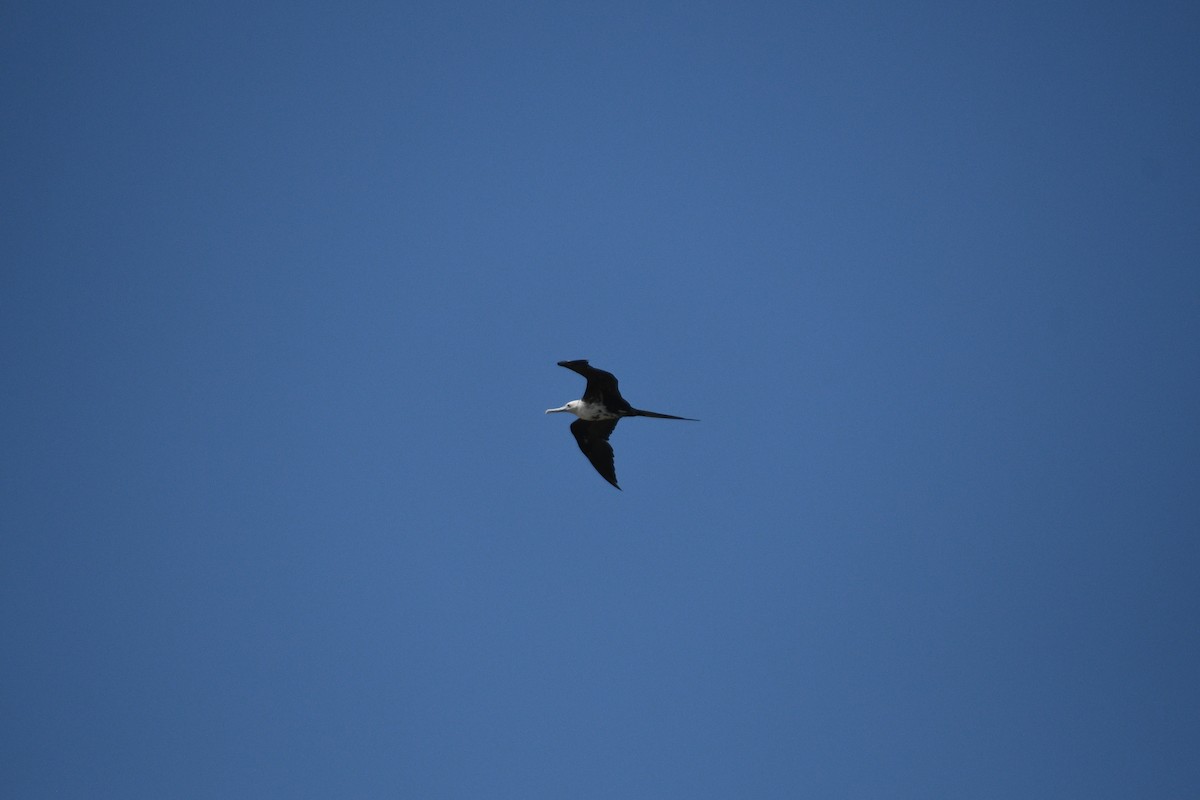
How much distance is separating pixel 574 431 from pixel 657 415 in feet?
6.74

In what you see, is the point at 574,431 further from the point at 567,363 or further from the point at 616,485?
the point at 567,363

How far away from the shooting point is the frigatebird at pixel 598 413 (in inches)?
590

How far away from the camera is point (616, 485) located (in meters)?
16.3

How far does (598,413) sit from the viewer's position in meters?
16.0

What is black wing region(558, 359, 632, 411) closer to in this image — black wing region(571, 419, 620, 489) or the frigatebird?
the frigatebird

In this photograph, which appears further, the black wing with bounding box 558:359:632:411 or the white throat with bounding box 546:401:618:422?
the white throat with bounding box 546:401:618:422

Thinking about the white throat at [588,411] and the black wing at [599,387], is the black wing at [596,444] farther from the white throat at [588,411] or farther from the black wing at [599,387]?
the black wing at [599,387]

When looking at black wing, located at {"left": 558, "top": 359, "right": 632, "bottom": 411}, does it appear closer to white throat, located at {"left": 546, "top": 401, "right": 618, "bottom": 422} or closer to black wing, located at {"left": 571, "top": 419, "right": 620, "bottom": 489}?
white throat, located at {"left": 546, "top": 401, "right": 618, "bottom": 422}

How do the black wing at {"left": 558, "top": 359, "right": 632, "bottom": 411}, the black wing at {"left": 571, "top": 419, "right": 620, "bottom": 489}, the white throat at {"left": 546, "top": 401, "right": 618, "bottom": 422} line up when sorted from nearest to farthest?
the black wing at {"left": 558, "top": 359, "right": 632, "bottom": 411}, the white throat at {"left": 546, "top": 401, "right": 618, "bottom": 422}, the black wing at {"left": 571, "top": 419, "right": 620, "bottom": 489}

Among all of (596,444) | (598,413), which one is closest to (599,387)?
(598,413)

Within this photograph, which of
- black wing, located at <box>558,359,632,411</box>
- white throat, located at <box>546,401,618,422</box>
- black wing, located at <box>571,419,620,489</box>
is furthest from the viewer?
black wing, located at <box>571,419,620,489</box>

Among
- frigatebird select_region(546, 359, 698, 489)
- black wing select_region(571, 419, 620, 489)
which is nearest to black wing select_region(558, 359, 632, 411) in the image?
frigatebird select_region(546, 359, 698, 489)

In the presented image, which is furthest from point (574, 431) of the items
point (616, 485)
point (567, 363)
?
point (567, 363)

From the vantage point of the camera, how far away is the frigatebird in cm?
1498
